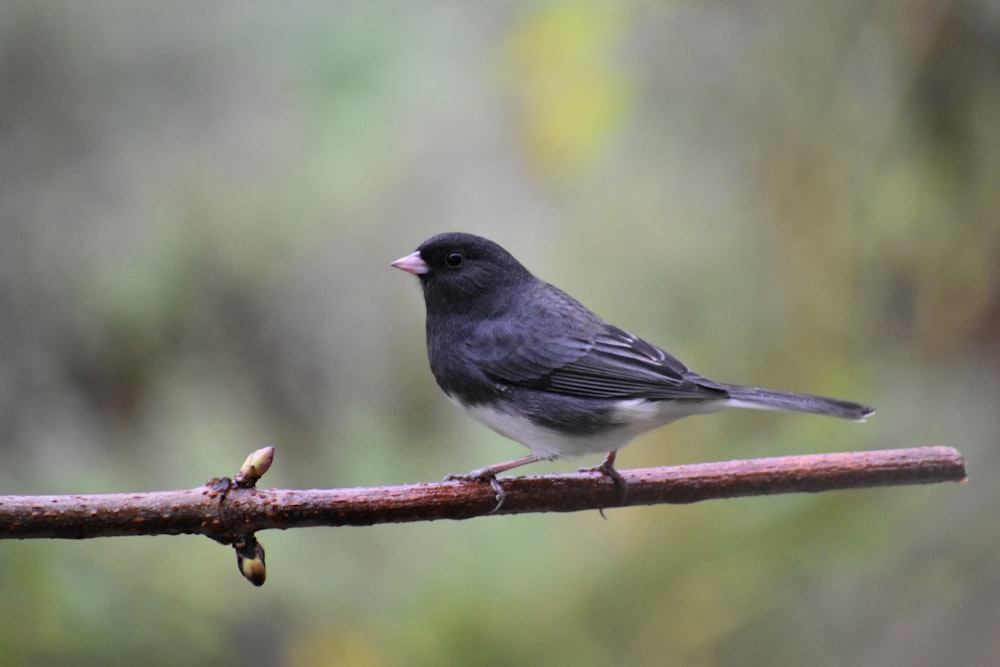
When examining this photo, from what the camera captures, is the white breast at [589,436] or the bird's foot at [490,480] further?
the white breast at [589,436]

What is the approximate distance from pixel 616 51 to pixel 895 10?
0.77m

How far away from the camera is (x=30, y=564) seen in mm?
2111

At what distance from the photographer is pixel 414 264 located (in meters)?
2.04

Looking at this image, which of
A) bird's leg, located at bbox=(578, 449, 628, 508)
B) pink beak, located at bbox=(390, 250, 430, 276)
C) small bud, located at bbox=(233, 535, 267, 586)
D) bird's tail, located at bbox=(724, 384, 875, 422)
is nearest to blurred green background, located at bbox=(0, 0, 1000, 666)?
bird's tail, located at bbox=(724, 384, 875, 422)

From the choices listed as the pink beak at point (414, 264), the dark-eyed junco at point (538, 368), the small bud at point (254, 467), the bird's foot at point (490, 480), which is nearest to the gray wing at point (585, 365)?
the dark-eyed junco at point (538, 368)

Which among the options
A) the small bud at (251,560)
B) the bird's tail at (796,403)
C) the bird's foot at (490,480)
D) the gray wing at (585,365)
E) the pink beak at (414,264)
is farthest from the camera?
the gray wing at (585,365)

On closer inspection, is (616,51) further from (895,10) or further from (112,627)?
(112,627)

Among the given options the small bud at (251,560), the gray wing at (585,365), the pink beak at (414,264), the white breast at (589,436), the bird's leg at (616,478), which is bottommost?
the small bud at (251,560)

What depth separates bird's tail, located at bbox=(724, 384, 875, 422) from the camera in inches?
73.7

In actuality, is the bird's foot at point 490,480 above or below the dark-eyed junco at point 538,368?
below

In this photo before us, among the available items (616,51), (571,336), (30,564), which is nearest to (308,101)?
(616,51)

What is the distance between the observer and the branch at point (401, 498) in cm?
146

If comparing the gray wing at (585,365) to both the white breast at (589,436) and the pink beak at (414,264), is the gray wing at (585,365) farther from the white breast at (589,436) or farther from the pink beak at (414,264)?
the pink beak at (414,264)

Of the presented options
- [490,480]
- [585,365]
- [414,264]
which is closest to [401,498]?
[490,480]
